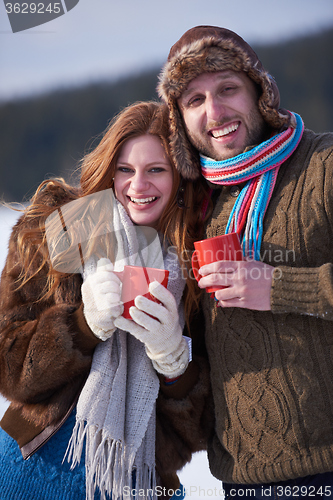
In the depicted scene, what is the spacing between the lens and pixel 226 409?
1.72 meters

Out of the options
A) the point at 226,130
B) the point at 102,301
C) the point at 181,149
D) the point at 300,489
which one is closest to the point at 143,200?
the point at 181,149

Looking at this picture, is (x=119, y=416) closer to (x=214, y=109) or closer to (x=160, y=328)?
(x=160, y=328)

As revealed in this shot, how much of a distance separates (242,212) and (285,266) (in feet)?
1.02

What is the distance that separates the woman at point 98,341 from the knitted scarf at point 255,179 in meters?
0.27

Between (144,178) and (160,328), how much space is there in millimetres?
726

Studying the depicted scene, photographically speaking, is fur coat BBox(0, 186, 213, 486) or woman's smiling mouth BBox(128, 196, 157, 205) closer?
fur coat BBox(0, 186, 213, 486)

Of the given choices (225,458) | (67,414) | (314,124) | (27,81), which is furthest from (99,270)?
(27,81)

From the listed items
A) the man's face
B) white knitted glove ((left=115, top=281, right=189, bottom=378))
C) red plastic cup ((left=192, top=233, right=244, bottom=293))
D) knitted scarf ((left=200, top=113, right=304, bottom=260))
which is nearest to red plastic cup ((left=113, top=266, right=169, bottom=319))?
white knitted glove ((left=115, top=281, right=189, bottom=378))

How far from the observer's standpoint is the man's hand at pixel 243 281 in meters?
1.54

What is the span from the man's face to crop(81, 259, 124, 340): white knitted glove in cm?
75

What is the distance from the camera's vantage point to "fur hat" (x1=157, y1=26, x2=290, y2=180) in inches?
70.9

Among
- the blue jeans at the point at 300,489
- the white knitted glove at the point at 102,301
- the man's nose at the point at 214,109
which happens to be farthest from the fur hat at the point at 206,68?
the blue jeans at the point at 300,489

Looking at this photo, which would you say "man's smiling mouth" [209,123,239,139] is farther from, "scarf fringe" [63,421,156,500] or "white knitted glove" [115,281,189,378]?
"scarf fringe" [63,421,156,500]

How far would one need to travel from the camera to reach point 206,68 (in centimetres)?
180
